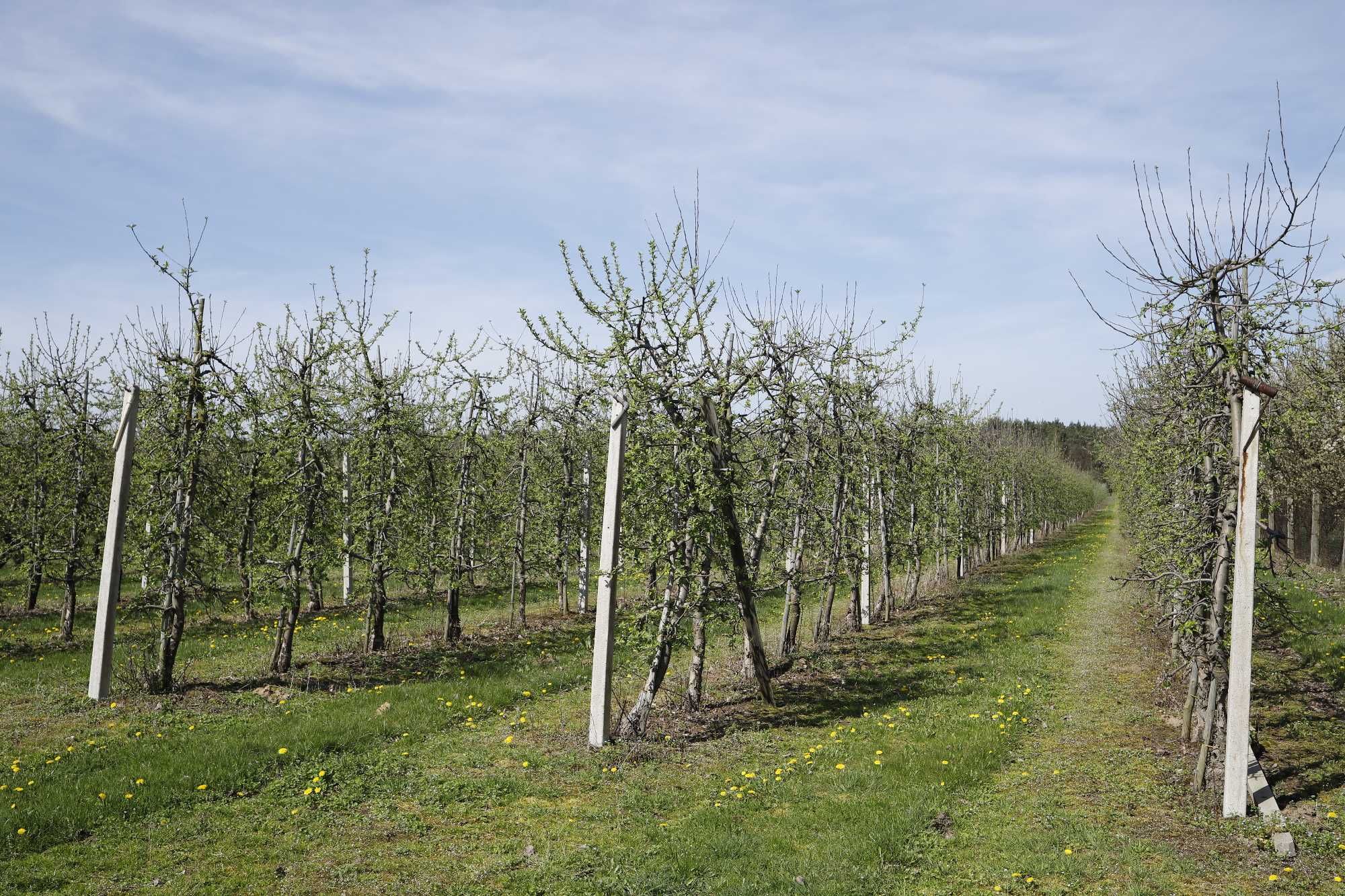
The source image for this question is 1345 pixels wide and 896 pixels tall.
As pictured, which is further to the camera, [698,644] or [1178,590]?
[698,644]

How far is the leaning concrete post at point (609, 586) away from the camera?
9203 mm

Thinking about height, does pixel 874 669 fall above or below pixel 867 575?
below

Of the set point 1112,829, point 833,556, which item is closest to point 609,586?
point 1112,829

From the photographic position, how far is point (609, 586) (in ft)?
30.7

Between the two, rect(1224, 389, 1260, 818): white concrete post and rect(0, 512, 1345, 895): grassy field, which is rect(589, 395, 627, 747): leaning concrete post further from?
rect(1224, 389, 1260, 818): white concrete post

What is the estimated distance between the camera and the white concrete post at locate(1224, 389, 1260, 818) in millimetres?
7020

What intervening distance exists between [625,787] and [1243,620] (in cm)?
584

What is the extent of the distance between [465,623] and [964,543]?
1425cm

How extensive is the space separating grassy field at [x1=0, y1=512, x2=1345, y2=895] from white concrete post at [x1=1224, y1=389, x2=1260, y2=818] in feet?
1.32

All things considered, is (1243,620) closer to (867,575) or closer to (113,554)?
(867,575)

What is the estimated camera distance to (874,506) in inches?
802

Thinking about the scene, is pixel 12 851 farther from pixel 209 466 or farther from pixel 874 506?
pixel 874 506

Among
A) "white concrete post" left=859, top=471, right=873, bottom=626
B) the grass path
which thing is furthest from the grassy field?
"white concrete post" left=859, top=471, right=873, bottom=626

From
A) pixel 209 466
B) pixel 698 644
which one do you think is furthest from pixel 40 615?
pixel 698 644
